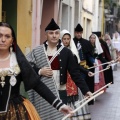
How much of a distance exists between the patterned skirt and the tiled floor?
17.6ft

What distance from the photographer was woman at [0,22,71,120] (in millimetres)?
4238

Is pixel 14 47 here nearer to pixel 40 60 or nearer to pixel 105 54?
pixel 40 60

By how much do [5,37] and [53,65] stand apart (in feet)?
6.94

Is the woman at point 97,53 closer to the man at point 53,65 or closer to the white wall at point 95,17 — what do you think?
the man at point 53,65

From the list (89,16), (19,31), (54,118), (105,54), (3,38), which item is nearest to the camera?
(3,38)

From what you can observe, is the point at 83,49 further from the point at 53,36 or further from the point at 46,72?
the point at 46,72

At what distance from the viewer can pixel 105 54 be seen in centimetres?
1398

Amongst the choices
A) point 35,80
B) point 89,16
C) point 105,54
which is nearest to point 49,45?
point 35,80

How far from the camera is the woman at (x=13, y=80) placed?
4238 millimetres

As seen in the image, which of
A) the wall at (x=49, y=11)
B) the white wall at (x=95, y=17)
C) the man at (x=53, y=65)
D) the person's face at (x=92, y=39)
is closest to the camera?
the man at (x=53, y=65)

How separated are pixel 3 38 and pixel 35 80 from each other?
493mm

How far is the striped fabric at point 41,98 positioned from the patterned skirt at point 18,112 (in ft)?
5.92

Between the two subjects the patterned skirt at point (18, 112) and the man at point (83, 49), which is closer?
the patterned skirt at point (18, 112)

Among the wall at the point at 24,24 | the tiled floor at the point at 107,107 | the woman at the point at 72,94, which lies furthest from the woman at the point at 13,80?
the wall at the point at 24,24
